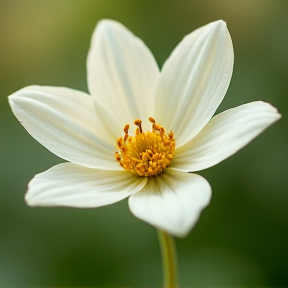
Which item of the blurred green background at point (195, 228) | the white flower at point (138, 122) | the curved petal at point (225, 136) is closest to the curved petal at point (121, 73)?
the white flower at point (138, 122)

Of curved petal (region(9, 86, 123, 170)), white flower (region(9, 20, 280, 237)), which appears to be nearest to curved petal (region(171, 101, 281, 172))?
white flower (region(9, 20, 280, 237))

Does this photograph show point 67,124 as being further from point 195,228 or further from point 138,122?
point 195,228

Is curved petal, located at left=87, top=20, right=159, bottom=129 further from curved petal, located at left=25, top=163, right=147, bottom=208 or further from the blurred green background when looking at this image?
the blurred green background

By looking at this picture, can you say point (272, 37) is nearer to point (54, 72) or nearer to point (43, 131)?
point (54, 72)

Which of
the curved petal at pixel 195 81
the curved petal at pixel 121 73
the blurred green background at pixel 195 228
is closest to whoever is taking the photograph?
the curved petal at pixel 195 81

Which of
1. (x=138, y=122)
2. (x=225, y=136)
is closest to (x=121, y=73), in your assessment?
(x=138, y=122)

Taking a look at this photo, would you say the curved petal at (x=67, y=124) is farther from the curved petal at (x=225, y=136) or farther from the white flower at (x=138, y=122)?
the curved petal at (x=225, y=136)

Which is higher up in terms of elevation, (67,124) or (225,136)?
(67,124)
